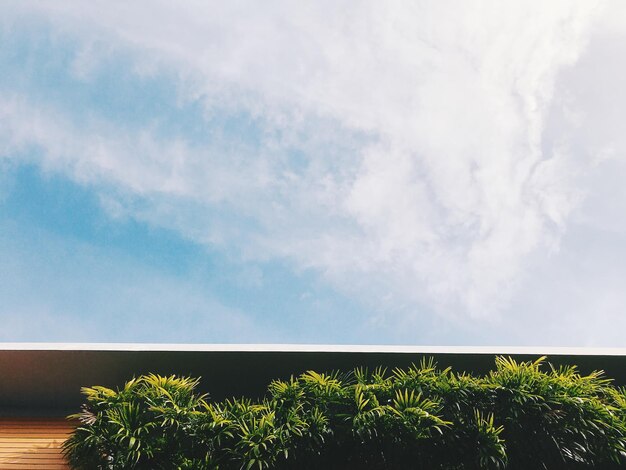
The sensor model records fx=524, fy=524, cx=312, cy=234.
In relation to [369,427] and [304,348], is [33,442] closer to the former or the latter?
[304,348]

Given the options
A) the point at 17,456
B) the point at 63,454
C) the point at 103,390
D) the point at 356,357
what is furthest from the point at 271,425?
the point at 17,456

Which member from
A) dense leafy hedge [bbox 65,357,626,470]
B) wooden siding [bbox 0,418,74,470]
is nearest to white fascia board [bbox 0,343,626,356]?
dense leafy hedge [bbox 65,357,626,470]

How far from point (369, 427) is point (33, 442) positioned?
107 inches

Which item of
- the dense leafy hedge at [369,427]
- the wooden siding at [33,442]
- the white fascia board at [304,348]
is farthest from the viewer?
the white fascia board at [304,348]

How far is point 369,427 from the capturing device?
12.7 ft

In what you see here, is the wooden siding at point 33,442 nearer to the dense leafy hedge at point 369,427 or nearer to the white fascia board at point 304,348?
the dense leafy hedge at point 369,427

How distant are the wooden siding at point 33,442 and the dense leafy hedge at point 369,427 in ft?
1.05

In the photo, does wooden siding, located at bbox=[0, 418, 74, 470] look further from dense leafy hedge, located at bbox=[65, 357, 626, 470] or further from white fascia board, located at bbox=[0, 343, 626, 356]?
white fascia board, located at bbox=[0, 343, 626, 356]

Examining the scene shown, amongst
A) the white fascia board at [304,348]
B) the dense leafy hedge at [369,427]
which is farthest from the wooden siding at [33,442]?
the white fascia board at [304,348]

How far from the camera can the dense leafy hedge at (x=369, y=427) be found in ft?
12.4

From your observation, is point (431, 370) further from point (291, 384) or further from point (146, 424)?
point (146, 424)

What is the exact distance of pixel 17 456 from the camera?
4090mm

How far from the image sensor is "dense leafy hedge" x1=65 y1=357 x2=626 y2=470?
3.77 metres

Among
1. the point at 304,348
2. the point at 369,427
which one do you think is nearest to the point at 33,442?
the point at 304,348
